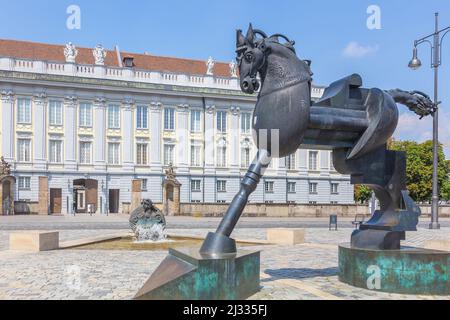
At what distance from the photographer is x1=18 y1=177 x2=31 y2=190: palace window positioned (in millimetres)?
45094

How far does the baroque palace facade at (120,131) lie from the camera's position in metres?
45.6

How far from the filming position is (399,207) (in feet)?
27.3

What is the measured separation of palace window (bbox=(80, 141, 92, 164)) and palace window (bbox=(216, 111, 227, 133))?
519 inches

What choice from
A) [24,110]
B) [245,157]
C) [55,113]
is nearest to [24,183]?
[24,110]

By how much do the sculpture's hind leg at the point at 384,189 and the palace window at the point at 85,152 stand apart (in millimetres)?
42428

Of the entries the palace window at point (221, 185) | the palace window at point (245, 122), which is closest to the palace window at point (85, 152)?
the palace window at point (221, 185)

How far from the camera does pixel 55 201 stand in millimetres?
46031

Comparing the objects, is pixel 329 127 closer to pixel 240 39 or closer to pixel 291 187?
pixel 240 39

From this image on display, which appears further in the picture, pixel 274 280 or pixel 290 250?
pixel 290 250

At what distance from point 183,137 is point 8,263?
40.3 meters

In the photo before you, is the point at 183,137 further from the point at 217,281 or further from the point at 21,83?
the point at 217,281

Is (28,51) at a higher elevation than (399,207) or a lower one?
higher

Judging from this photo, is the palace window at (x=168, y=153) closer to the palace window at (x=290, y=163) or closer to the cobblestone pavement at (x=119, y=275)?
the palace window at (x=290, y=163)
